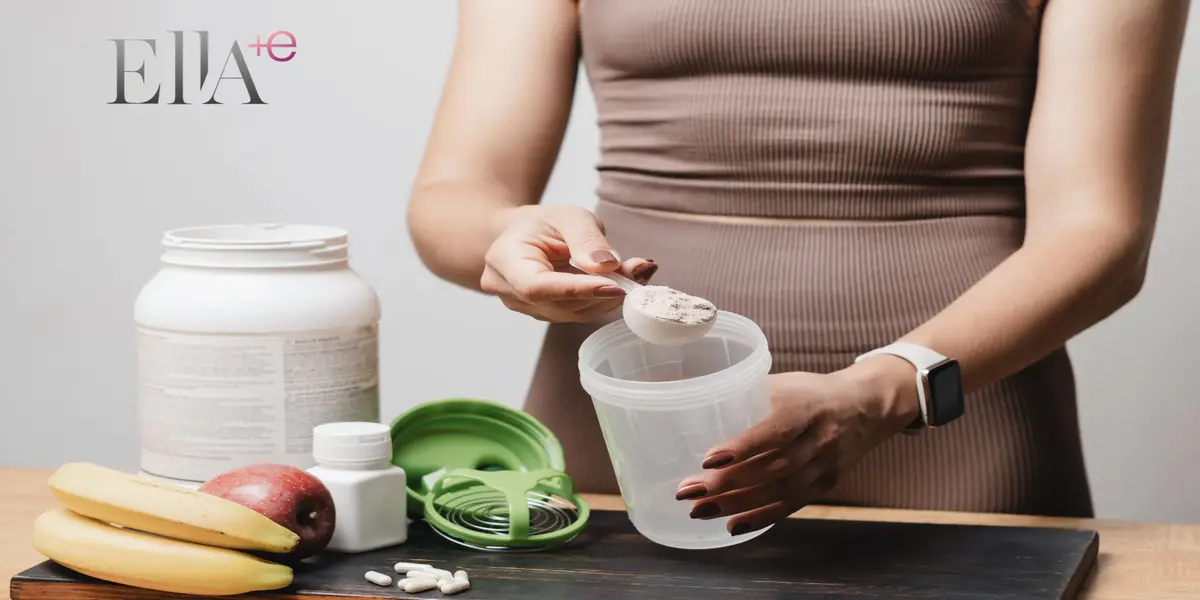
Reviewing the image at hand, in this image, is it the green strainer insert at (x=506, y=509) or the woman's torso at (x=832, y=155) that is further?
the woman's torso at (x=832, y=155)

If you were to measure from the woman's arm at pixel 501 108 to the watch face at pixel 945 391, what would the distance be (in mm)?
396

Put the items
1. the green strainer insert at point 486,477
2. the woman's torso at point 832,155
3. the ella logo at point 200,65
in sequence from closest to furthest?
the green strainer insert at point 486,477, the woman's torso at point 832,155, the ella logo at point 200,65

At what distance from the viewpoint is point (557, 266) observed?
0.91 metres

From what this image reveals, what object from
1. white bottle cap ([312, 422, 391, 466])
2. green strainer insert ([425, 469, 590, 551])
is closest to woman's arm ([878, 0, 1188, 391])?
green strainer insert ([425, 469, 590, 551])

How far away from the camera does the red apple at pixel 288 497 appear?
30.2 inches

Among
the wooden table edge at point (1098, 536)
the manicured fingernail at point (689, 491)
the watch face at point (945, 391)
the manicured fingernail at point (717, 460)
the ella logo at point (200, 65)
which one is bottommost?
the wooden table edge at point (1098, 536)

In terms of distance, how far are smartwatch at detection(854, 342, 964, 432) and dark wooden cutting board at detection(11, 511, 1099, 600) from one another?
82 mm

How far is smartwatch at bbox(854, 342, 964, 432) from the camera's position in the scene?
88cm

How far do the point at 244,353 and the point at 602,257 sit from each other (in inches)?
9.4

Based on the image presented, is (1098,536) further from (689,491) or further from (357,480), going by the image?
(357,480)

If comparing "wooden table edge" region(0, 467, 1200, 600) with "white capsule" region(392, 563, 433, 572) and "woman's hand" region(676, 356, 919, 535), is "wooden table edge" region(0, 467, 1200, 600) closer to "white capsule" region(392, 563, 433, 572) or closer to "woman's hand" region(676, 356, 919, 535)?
"woman's hand" region(676, 356, 919, 535)

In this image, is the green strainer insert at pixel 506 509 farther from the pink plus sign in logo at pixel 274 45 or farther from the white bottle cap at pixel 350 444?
the pink plus sign in logo at pixel 274 45

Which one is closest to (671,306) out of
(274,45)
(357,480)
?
(357,480)

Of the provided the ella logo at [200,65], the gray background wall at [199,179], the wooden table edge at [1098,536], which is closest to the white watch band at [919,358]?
the wooden table edge at [1098,536]
